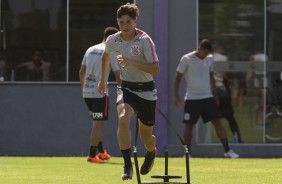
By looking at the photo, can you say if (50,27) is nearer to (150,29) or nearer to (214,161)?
(150,29)

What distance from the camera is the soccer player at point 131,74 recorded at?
1097cm

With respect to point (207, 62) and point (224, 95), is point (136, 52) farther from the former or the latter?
point (224, 95)

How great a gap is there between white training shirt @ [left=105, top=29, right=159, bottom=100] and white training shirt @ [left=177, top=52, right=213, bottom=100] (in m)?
5.74

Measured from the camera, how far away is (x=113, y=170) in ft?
46.2

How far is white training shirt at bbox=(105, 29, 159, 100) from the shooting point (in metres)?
11.2

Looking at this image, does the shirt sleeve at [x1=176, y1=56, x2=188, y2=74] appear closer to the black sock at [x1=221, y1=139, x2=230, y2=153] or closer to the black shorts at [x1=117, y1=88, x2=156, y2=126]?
the black sock at [x1=221, y1=139, x2=230, y2=153]

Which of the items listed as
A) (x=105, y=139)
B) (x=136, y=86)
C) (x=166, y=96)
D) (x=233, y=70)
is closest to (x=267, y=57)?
(x=233, y=70)

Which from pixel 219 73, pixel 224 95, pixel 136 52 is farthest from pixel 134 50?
pixel 224 95

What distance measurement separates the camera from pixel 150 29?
18.6 m

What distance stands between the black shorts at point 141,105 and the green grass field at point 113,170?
0.81 metres

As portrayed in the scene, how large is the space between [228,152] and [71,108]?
3.24 m

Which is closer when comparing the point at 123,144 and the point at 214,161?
the point at 123,144

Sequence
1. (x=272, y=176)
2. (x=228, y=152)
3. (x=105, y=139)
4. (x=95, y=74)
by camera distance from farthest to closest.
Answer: (x=105, y=139)
(x=228, y=152)
(x=95, y=74)
(x=272, y=176)

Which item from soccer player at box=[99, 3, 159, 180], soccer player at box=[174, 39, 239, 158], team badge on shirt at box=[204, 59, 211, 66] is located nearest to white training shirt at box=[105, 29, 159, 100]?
soccer player at box=[99, 3, 159, 180]
